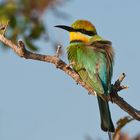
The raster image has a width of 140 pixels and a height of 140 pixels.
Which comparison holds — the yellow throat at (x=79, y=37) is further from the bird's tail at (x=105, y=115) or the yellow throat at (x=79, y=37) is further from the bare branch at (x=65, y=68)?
the bare branch at (x=65, y=68)

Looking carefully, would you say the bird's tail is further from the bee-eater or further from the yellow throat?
the yellow throat

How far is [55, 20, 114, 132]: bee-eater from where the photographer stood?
2354mm

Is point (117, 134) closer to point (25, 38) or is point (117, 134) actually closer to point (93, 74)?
point (25, 38)

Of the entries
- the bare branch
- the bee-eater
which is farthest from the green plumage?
the bare branch

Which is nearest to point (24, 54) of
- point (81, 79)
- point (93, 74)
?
point (81, 79)

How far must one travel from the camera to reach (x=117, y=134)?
1.49m

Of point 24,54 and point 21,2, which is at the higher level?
point 21,2

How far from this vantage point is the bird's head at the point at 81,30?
2824mm

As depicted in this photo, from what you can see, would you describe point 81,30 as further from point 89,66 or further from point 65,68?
Answer: point 65,68

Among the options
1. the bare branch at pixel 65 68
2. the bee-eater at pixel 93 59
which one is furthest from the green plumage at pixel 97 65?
the bare branch at pixel 65 68

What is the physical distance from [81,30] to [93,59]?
1.15 ft

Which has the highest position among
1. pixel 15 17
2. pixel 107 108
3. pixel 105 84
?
pixel 15 17

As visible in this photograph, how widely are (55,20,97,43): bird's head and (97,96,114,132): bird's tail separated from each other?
1.79 ft

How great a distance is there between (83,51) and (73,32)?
0.26 metres
